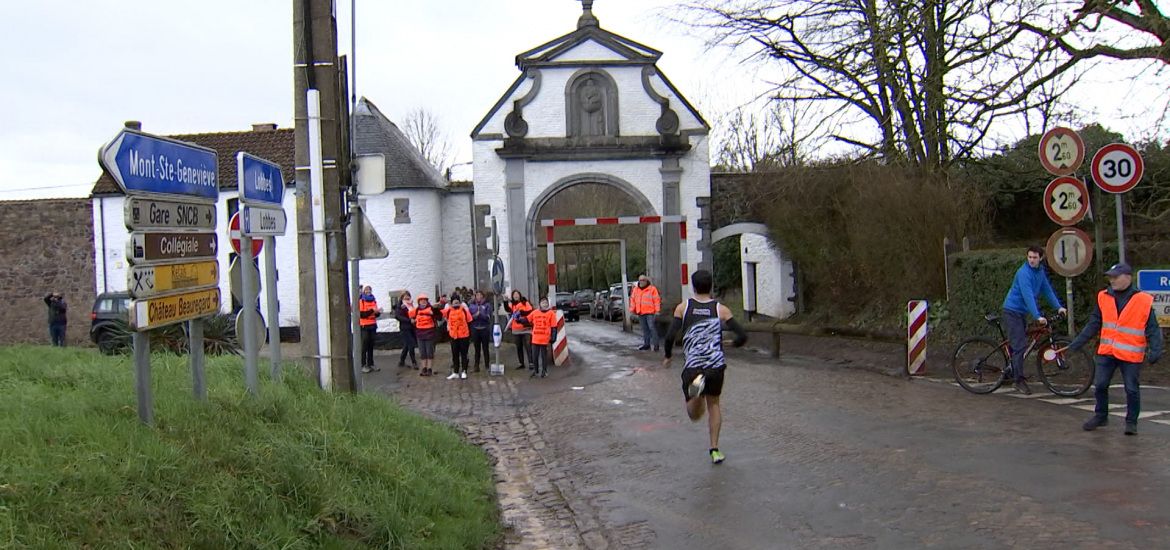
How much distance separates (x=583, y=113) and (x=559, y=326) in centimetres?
904

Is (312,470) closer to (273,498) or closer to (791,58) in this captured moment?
(273,498)

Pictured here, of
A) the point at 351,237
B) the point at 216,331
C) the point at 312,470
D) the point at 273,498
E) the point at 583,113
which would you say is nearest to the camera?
the point at 273,498

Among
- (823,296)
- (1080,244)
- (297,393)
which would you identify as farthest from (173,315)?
(823,296)

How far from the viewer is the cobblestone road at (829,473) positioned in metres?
6.37

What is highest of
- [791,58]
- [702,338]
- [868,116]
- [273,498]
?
[791,58]

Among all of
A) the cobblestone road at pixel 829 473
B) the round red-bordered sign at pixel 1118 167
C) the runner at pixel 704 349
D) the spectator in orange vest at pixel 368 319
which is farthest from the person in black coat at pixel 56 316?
the round red-bordered sign at pixel 1118 167

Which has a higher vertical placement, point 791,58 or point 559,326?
point 791,58

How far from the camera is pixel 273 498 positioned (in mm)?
5320

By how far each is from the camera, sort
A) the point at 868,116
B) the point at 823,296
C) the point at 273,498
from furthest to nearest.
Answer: the point at 823,296, the point at 868,116, the point at 273,498

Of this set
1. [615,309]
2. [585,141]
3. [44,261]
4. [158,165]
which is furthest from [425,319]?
[615,309]

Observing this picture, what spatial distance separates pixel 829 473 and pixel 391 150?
2132cm

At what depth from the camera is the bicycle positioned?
11344 millimetres

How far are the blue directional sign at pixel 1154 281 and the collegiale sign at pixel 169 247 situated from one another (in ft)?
34.7

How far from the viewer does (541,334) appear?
56.7ft
